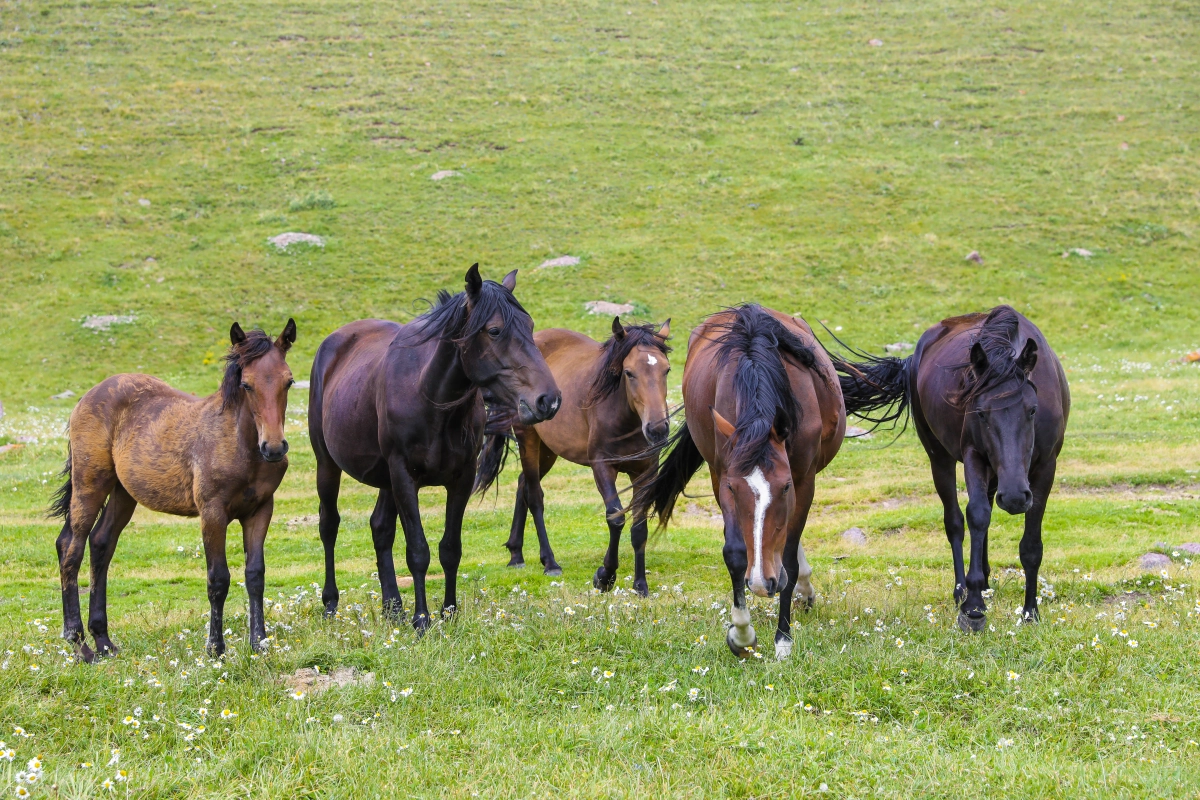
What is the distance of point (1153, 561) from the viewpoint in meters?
10.7

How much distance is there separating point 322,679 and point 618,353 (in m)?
5.18

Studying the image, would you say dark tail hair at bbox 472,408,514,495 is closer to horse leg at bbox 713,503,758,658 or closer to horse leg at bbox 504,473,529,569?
horse leg at bbox 504,473,529,569

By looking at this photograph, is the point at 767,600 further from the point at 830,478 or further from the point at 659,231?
the point at 659,231

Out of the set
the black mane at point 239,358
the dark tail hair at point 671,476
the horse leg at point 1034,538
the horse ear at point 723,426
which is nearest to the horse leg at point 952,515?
the horse leg at point 1034,538

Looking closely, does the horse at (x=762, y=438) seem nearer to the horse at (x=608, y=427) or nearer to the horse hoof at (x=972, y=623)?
the horse at (x=608, y=427)

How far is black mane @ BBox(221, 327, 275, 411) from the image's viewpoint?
7723 mm

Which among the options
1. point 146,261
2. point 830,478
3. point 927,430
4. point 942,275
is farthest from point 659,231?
point 927,430

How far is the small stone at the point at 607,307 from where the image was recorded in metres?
30.6

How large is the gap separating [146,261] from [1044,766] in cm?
3414

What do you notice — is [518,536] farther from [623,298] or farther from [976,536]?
[623,298]

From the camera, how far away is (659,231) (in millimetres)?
36938

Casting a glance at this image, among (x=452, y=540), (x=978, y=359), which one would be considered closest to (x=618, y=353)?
(x=452, y=540)

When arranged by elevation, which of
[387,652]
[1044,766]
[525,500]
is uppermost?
[1044,766]

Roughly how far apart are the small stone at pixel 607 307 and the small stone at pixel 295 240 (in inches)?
416
